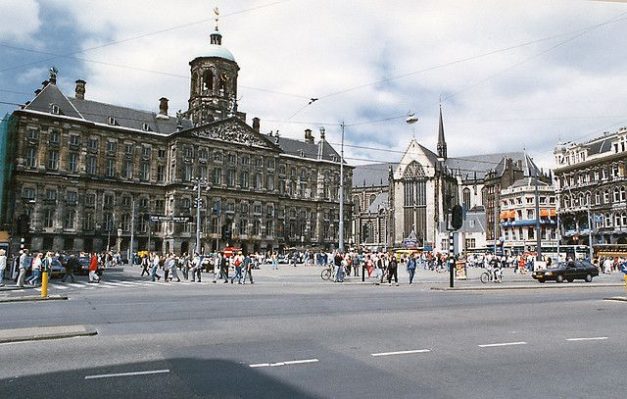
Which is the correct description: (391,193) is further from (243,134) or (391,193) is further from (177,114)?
(177,114)

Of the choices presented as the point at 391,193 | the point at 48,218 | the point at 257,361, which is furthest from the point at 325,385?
the point at 391,193

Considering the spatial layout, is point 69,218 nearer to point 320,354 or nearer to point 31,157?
point 31,157

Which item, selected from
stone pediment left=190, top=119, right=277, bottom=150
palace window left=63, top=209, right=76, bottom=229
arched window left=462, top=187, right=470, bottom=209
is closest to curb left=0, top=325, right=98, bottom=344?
palace window left=63, top=209, right=76, bottom=229

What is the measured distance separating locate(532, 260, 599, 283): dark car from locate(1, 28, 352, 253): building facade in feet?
111

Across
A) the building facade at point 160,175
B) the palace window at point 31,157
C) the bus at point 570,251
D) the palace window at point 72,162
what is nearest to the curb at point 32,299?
the building facade at point 160,175

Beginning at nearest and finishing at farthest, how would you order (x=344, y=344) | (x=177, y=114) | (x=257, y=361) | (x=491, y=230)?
(x=257, y=361)
(x=344, y=344)
(x=177, y=114)
(x=491, y=230)

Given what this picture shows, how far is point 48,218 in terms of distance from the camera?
6384 cm

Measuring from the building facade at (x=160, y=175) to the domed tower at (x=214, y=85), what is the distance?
0.18 meters

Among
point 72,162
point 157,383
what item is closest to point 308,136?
point 72,162

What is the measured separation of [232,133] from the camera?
7812 cm

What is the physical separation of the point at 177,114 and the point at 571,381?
257 ft

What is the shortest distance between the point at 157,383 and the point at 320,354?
2723 mm

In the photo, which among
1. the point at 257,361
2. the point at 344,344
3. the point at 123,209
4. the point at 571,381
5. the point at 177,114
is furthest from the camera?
the point at 177,114

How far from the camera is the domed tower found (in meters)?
77.6
